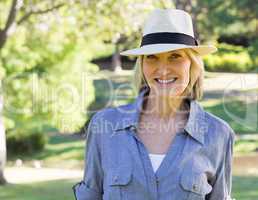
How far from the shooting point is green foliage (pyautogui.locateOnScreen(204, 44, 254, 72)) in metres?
29.6

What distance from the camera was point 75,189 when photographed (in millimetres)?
2533

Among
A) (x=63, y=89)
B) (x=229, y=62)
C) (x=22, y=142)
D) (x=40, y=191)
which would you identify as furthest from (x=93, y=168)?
(x=229, y=62)

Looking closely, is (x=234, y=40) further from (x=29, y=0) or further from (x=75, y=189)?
(x=75, y=189)

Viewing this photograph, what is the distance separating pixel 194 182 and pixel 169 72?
1.40ft

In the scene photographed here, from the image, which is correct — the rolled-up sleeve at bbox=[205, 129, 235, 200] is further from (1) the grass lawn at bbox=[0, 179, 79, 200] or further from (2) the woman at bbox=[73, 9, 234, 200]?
(1) the grass lawn at bbox=[0, 179, 79, 200]

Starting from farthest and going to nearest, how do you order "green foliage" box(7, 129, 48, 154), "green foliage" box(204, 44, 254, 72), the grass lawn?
"green foliage" box(204, 44, 254, 72), "green foliage" box(7, 129, 48, 154), the grass lawn

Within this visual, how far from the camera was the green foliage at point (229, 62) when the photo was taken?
97.0 feet

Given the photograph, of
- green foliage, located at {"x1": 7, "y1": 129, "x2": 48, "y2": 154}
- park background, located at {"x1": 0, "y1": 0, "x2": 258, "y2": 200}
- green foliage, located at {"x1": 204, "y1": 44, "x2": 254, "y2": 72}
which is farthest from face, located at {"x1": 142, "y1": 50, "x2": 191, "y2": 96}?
green foliage, located at {"x1": 204, "y1": 44, "x2": 254, "y2": 72}

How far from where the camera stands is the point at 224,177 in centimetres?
244

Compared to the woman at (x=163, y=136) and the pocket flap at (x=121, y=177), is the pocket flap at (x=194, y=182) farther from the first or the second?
the pocket flap at (x=121, y=177)

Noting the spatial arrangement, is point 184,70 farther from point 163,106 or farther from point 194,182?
point 194,182

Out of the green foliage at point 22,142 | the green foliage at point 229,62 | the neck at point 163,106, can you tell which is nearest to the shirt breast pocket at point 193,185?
the neck at point 163,106

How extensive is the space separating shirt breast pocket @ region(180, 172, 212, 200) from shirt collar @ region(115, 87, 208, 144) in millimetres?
140

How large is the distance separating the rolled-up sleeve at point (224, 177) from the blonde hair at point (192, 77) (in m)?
0.22
